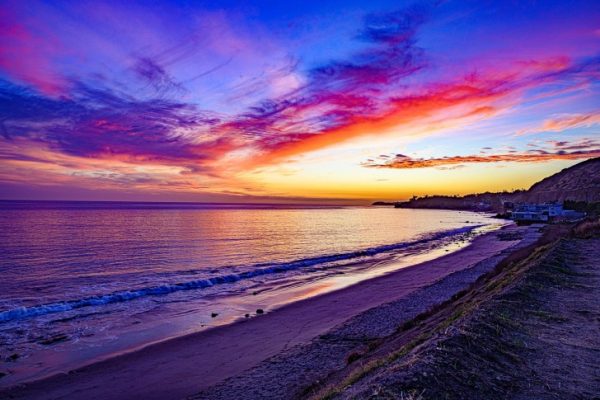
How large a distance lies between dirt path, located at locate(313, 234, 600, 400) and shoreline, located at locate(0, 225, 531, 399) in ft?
13.8

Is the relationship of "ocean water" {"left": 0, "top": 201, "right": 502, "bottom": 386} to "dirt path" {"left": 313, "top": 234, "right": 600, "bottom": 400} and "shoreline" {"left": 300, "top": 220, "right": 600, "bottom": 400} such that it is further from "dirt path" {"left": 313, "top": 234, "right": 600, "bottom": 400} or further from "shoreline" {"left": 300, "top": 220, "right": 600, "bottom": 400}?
"dirt path" {"left": 313, "top": 234, "right": 600, "bottom": 400}

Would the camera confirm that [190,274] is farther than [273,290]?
Yes

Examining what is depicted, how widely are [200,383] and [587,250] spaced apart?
81.9 feet

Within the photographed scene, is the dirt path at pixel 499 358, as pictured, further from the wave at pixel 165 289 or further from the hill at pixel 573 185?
the hill at pixel 573 185

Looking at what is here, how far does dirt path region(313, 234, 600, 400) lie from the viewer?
20.7 ft

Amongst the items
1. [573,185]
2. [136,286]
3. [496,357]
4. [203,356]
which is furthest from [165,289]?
[573,185]

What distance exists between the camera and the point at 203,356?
44.9 feet

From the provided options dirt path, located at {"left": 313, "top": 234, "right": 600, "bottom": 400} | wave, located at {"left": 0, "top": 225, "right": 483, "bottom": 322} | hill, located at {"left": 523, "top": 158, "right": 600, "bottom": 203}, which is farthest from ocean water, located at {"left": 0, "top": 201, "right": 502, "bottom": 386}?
hill, located at {"left": 523, "top": 158, "right": 600, "bottom": 203}

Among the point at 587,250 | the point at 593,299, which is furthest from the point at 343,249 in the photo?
the point at 593,299

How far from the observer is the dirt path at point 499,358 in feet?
20.7

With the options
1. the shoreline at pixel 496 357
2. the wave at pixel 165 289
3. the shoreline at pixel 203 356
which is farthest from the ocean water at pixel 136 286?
the shoreline at pixel 496 357

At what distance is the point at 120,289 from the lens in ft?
81.4

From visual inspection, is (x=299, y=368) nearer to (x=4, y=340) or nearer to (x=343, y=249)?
(x=4, y=340)

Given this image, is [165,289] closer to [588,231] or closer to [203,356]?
[203,356]
